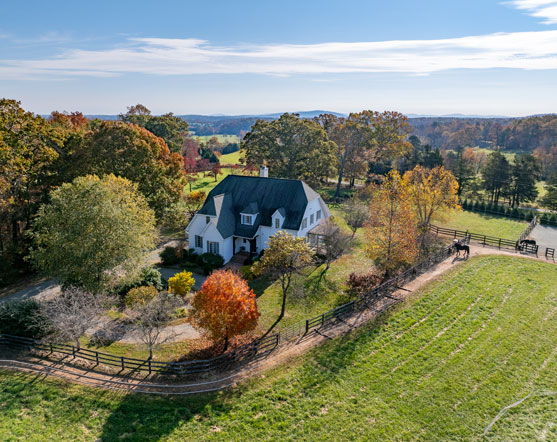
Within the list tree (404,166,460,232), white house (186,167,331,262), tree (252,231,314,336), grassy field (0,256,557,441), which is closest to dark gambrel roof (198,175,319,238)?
white house (186,167,331,262)

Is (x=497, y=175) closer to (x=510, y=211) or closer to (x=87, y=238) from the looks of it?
(x=510, y=211)

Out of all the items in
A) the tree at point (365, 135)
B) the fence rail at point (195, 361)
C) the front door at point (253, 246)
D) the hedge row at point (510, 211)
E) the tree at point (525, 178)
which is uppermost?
the tree at point (365, 135)

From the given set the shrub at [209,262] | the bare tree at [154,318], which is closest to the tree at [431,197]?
the shrub at [209,262]

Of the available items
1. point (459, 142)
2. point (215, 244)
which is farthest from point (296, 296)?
point (459, 142)

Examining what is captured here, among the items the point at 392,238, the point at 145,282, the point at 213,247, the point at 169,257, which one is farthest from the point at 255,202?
the point at 392,238

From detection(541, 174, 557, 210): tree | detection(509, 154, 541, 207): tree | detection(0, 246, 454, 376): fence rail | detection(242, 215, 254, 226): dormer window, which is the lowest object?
detection(0, 246, 454, 376): fence rail

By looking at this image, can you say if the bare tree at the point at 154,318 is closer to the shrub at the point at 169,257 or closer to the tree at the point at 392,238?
the shrub at the point at 169,257

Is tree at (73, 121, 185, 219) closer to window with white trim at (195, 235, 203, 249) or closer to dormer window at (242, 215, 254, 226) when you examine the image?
window with white trim at (195, 235, 203, 249)
